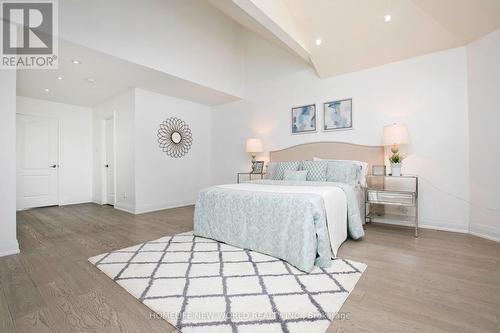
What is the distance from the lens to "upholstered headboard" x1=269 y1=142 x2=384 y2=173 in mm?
3512

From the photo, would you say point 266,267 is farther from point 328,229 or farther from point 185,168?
point 185,168

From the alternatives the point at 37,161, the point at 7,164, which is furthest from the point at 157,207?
the point at 37,161

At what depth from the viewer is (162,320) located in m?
1.33

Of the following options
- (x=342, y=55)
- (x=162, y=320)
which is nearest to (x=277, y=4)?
(x=342, y=55)

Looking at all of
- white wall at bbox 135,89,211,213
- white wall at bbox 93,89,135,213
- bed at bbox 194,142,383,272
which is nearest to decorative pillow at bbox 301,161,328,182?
bed at bbox 194,142,383,272

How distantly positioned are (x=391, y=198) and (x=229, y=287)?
240cm

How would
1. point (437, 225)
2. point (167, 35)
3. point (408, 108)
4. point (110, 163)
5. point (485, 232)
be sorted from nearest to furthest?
point (485, 232) < point (437, 225) < point (408, 108) < point (167, 35) < point (110, 163)

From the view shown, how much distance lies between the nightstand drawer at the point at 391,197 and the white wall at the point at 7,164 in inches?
159

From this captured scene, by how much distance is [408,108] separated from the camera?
129 inches

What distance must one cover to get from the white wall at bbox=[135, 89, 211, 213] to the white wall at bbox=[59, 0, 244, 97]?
1.04 m

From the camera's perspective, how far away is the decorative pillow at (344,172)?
10.3 ft

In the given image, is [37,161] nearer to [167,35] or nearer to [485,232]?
[167,35]

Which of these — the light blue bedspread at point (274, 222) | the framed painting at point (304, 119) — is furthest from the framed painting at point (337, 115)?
the light blue bedspread at point (274, 222)

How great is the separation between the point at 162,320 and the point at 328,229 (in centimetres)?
145
